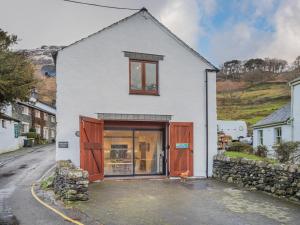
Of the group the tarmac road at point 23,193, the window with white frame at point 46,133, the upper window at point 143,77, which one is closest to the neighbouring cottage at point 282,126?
the upper window at point 143,77

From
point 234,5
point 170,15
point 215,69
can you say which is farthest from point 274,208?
point 170,15

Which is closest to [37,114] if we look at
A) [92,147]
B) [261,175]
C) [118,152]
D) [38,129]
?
[38,129]

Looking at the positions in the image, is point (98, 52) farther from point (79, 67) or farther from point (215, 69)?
point (215, 69)

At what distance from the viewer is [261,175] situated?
551 inches

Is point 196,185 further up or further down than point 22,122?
further down

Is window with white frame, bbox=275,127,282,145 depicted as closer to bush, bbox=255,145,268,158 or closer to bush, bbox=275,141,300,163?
bush, bbox=255,145,268,158

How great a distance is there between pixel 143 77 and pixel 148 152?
3623mm

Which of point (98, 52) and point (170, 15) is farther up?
point (170, 15)

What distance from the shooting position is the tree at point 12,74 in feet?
66.7

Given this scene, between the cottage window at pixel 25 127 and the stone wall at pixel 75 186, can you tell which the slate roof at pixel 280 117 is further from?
the cottage window at pixel 25 127

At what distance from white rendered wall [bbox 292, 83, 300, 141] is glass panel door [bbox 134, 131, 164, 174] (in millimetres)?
11959

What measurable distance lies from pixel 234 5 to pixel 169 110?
808cm

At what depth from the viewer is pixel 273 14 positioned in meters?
28.6

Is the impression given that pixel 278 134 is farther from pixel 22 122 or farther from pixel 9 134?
pixel 22 122
